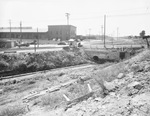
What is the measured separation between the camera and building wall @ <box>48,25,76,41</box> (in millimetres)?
71000

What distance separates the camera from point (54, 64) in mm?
24812

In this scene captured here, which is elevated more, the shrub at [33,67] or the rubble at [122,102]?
A: the rubble at [122,102]

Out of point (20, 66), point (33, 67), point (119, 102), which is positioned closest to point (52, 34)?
point (33, 67)

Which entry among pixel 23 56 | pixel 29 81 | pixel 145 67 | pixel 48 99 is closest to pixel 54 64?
pixel 23 56

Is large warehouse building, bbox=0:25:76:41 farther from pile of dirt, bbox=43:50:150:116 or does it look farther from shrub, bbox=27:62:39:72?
pile of dirt, bbox=43:50:150:116

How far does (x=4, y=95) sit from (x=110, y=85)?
34.4 feet

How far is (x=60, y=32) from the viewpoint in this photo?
7144 centimetres

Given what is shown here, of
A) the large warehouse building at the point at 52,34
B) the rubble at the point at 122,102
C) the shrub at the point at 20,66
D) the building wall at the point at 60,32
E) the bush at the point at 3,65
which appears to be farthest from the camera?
the large warehouse building at the point at 52,34

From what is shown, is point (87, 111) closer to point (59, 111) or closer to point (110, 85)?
point (59, 111)

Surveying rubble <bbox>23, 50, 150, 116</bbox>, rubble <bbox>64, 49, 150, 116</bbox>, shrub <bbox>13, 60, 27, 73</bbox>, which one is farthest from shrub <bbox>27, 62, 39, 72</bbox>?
rubble <bbox>64, 49, 150, 116</bbox>

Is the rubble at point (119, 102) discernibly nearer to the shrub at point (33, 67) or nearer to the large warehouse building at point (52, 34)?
the shrub at point (33, 67)

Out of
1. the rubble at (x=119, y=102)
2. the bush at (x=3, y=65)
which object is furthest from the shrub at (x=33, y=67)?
the rubble at (x=119, y=102)

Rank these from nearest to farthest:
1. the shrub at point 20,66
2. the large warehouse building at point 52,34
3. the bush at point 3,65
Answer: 1. the bush at point 3,65
2. the shrub at point 20,66
3. the large warehouse building at point 52,34

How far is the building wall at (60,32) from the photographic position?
233ft
